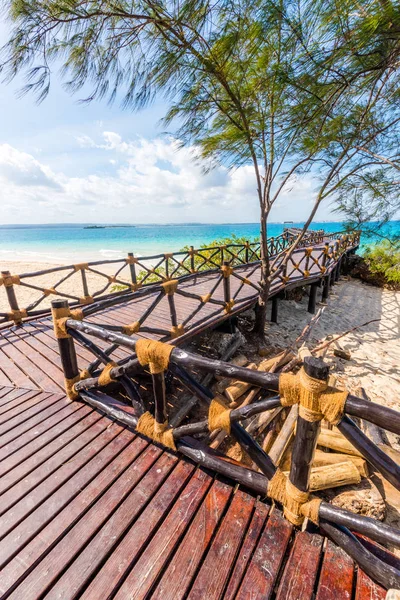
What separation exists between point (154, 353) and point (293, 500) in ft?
4.17

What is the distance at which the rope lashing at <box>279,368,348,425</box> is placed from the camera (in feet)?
4.25

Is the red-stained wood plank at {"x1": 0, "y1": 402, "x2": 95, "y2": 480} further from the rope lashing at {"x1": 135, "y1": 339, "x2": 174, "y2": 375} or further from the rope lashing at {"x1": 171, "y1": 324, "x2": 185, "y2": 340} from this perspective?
the rope lashing at {"x1": 171, "y1": 324, "x2": 185, "y2": 340}

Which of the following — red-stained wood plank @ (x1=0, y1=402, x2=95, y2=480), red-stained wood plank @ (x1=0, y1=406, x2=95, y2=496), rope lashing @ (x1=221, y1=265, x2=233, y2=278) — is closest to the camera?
red-stained wood plank @ (x1=0, y1=406, x2=95, y2=496)

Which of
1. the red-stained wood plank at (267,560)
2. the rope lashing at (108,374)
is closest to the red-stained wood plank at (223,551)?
the red-stained wood plank at (267,560)

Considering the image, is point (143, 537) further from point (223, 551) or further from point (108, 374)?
point (108, 374)

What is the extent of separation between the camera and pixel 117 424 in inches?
97.7

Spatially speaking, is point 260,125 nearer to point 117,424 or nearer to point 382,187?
point 382,187

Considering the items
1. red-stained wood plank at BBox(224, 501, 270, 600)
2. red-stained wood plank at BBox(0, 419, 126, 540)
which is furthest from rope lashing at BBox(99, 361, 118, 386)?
red-stained wood plank at BBox(224, 501, 270, 600)

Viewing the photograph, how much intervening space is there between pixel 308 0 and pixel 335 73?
77 cm

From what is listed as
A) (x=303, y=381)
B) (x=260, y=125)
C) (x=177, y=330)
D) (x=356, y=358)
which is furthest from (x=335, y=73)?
(x=356, y=358)

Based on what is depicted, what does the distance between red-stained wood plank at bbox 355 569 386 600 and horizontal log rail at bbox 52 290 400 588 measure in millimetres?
45

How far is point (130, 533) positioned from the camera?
1.60 meters

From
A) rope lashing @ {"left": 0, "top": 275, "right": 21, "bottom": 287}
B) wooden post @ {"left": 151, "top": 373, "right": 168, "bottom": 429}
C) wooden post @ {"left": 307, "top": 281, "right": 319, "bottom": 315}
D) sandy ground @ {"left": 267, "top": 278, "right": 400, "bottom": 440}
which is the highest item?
rope lashing @ {"left": 0, "top": 275, "right": 21, "bottom": 287}

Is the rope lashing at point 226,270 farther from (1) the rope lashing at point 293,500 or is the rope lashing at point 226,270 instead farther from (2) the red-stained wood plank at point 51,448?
(1) the rope lashing at point 293,500
